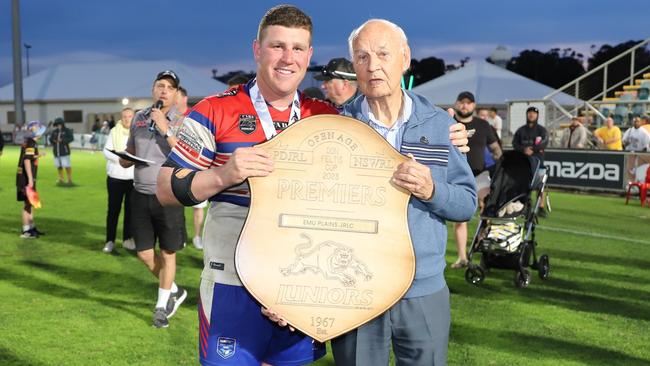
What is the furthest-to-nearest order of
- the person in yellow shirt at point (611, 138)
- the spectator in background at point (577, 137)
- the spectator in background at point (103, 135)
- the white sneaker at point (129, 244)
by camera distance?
the spectator in background at point (103, 135) < the spectator in background at point (577, 137) < the person in yellow shirt at point (611, 138) < the white sneaker at point (129, 244)

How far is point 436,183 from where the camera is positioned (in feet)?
7.82

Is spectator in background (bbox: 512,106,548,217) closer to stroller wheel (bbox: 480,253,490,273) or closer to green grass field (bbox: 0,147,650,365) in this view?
green grass field (bbox: 0,147,650,365)

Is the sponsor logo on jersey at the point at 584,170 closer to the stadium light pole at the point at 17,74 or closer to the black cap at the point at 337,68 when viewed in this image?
the black cap at the point at 337,68

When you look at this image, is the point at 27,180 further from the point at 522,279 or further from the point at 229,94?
the point at 229,94

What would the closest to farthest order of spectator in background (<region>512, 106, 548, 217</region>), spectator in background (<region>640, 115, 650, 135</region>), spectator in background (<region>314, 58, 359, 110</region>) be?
1. spectator in background (<region>314, 58, 359, 110</region>)
2. spectator in background (<region>512, 106, 548, 217</region>)
3. spectator in background (<region>640, 115, 650, 135</region>)

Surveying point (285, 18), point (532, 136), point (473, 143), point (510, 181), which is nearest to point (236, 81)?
point (532, 136)

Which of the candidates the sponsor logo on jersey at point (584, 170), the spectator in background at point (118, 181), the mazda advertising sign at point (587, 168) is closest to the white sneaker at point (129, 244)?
the spectator in background at point (118, 181)

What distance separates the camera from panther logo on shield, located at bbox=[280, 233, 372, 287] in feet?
7.55

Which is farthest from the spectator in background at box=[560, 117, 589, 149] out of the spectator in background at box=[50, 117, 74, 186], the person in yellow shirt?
the spectator in background at box=[50, 117, 74, 186]

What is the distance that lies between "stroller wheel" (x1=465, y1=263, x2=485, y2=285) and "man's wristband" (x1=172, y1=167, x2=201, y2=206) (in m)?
5.10

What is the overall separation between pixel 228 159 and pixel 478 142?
18.7ft

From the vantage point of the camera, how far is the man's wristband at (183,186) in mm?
2424

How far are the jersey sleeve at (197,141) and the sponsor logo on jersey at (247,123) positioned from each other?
97 mm

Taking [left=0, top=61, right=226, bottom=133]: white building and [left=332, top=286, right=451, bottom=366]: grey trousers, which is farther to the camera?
[left=0, top=61, right=226, bottom=133]: white building
